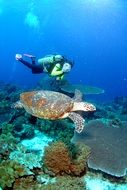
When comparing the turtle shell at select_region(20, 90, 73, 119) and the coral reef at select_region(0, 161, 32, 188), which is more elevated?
the turtle shell at select_region(20, 90, 73, 119)

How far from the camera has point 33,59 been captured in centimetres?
974

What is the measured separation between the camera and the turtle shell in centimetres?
629

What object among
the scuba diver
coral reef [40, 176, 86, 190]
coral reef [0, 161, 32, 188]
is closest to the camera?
coral reef [0, 161, 32, 188]

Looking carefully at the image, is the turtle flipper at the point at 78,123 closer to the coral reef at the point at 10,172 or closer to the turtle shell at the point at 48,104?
the turtle shell at the point at 48,104

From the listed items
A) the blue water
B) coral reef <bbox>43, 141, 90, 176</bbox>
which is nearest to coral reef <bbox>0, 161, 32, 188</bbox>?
coral reef <bbox>43, 141, 90, 176</bbox>

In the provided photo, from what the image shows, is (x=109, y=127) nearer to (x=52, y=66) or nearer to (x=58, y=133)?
(x=58, y=133)

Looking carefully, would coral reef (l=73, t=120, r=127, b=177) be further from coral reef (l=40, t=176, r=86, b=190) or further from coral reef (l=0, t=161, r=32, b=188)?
coral reef (l=0, t=161, r=32, b=188)

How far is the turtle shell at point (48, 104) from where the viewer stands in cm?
629

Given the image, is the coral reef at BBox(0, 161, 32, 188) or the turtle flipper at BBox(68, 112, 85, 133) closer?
the turtle flipper at BBox(68, 112, 85, 133)

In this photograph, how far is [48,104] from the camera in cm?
632

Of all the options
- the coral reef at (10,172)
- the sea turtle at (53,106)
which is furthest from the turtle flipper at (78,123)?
the coral reef at (10,172)

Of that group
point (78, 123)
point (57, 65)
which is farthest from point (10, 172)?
point (57, 65)

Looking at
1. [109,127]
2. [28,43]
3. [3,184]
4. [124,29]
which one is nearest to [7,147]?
[3,184]

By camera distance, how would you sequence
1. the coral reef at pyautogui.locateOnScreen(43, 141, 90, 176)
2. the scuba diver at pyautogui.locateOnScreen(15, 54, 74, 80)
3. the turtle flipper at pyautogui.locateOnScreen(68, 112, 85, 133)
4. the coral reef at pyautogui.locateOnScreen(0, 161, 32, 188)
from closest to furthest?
the turtle flipper at pyautogui.locateOnScreen(68, 112, 85, 133)
the coral reef at pyautogui.locateOnScreen(0, 161, 32, 188)
the coral reef at pyautogui.locateOnScreen(43, 141, 90, 176)
the scuba diver at pyautogui.locateOnScreen(15, 54, 74, 80)
